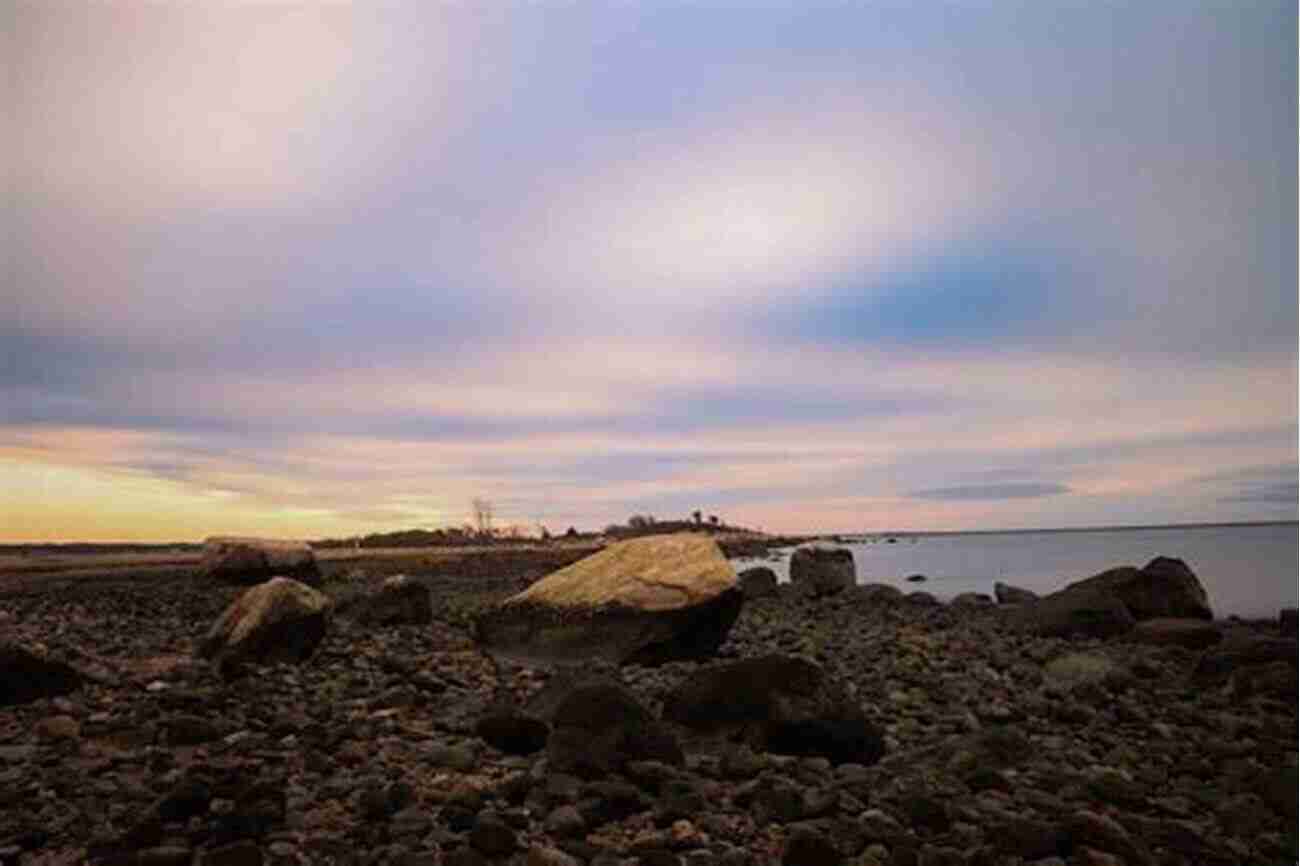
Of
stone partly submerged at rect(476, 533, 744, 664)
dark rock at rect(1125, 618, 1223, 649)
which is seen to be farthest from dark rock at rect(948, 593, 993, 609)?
stone partly submerged at rect(476, 533, 744, 664)

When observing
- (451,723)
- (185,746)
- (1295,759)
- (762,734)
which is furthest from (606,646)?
(1295,759)

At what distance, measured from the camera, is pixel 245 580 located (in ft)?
58.8

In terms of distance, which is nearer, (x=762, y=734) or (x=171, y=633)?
(x=762, y=734)

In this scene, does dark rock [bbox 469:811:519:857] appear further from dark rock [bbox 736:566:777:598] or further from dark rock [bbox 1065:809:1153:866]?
dark rock [bbox 736:566:777:598]

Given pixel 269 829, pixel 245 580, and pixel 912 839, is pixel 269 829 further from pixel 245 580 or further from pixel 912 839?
pixel 245 580

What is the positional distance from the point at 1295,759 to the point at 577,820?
545 cm

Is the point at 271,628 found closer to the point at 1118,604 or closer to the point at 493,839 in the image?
the point at 493,839

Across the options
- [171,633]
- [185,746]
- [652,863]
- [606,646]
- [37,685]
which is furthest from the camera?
[171,633]

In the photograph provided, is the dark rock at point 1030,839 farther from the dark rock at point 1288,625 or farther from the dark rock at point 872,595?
the dark rock at point 872,595

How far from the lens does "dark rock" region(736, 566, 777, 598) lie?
21281mm

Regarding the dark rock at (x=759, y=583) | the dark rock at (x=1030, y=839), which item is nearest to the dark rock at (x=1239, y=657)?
the dark rock at (x=1030, y=839)

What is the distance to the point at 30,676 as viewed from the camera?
305 inches

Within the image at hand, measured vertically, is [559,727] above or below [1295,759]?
above

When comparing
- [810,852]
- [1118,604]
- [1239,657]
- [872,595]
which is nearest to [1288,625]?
[1118,604]
